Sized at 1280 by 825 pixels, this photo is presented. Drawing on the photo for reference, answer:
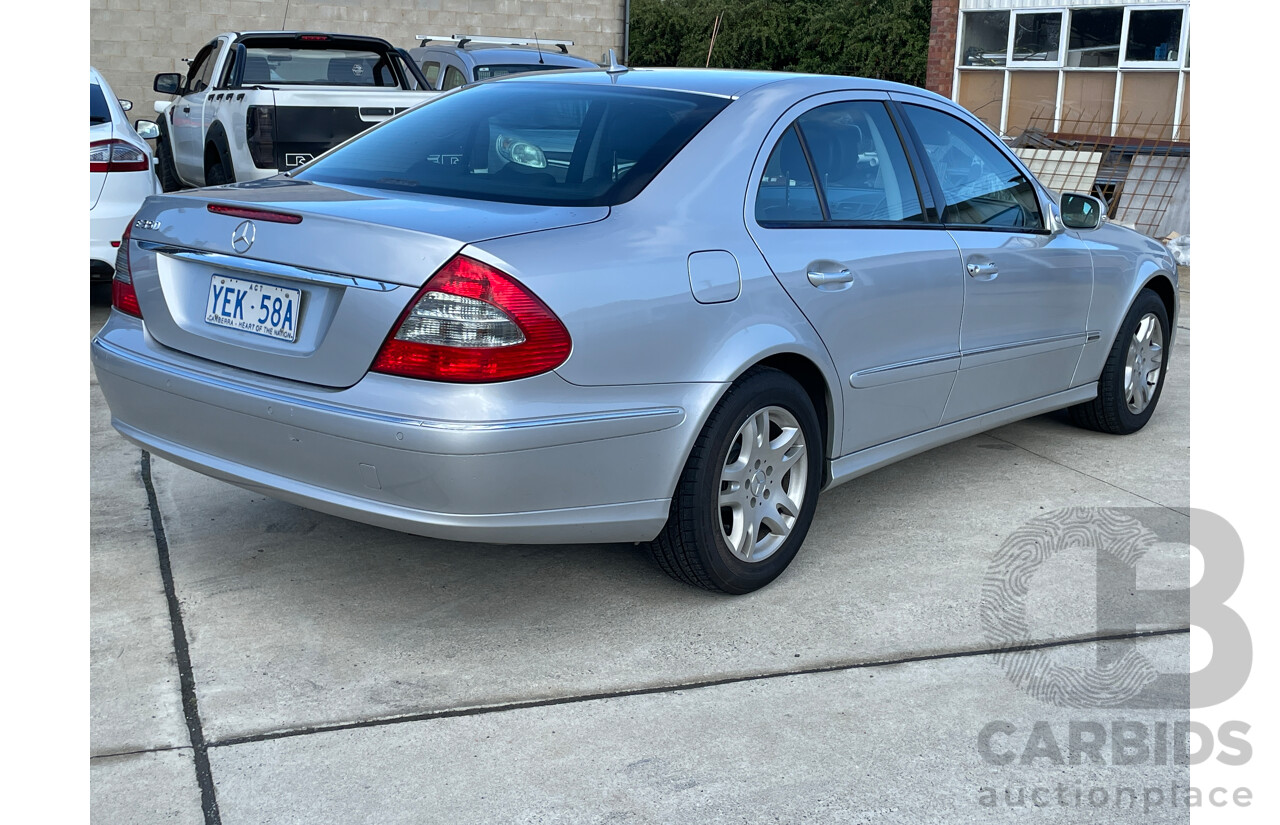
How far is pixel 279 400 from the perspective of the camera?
3098 mm

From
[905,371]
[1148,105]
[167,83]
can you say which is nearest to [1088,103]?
[1148,105]

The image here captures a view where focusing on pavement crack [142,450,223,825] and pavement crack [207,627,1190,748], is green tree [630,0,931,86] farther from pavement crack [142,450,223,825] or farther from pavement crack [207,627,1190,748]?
pavement crack [207,627,1190,748]

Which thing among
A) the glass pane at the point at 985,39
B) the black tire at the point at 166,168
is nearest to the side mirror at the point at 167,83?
the black tire at the point at 166,168

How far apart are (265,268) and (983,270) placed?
2494 millimetres

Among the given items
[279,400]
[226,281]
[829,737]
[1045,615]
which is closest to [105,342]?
[226,281]

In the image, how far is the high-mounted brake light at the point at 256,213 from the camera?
10.4 feet

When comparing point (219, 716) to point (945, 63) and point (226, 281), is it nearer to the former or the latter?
point (226, 281)

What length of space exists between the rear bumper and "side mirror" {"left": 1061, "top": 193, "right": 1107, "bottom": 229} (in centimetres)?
238

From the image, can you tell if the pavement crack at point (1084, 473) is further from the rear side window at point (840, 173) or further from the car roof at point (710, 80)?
the car roof at point (710, 80)

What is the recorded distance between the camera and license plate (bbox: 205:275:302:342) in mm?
3121

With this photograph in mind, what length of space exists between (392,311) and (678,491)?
0.96 metres

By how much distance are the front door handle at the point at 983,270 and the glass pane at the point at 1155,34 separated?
12.0 meters

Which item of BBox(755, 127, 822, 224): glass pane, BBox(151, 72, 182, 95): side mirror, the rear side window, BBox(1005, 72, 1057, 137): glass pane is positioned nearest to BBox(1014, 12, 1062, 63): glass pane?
BBox(1005, 72, 1057, 137): glass pane

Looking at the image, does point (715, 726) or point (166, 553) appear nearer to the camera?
point (715, 726)
